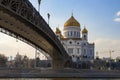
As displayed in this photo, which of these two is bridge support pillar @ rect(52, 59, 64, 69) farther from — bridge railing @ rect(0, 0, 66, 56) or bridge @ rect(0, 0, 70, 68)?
bridge railing @ rect(0, 0, 66, 56)

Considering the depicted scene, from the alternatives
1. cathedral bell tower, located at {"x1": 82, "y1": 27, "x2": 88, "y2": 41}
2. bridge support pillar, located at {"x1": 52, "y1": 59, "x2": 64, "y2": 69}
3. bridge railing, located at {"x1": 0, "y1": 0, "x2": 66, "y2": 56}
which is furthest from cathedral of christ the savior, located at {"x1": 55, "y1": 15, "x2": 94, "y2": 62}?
bridge railing, located at {"x1": 0, "y1": 0, "x2": 66, "y2": 56}

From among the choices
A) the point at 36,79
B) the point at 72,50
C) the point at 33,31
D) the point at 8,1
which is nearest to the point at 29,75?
the point at 36,79

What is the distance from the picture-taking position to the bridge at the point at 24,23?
29.0 m

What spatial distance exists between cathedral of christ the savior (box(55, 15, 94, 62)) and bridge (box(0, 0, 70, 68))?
6048cm

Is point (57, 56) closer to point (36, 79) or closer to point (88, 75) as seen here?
point (88, 75)

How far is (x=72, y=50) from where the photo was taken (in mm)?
123500

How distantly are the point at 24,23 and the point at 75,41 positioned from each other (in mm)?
87680

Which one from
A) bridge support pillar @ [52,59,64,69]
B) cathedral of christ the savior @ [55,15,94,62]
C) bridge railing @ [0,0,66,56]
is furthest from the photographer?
cathedral of christ the savior @ [55,15,94,62]

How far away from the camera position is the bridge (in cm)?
2895

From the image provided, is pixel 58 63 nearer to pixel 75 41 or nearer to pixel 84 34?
pixel 75 41

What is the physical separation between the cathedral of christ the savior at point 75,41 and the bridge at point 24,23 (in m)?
60.5

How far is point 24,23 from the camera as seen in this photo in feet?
117

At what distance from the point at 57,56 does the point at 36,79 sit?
674 inches

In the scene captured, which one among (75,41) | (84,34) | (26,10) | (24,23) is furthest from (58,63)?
(84,34)
